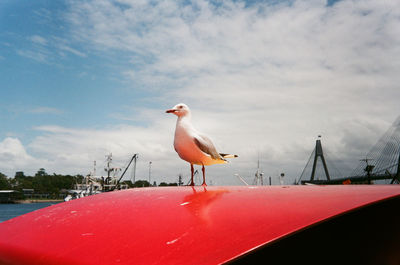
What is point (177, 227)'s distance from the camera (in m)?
1.82

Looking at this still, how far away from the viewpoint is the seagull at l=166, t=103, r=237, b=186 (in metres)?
3.98

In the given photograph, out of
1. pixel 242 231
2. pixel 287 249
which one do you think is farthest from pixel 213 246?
pixel 287 249

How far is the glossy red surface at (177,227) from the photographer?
1563 mm

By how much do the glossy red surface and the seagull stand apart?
1404mm

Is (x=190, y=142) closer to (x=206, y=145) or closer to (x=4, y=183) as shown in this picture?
(x=206, y=145)

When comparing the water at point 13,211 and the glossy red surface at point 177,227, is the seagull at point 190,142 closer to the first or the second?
the glossy red surface at point 177,227

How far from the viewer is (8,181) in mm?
100188

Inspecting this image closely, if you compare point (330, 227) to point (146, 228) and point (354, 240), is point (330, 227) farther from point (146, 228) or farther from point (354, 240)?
point (146, 228)

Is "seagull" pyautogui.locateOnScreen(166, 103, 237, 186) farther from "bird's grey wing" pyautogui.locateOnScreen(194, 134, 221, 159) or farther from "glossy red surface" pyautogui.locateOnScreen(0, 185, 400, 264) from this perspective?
"glossy red surface" pyautogui.locateOnScreen(0, 185, 400, 264)

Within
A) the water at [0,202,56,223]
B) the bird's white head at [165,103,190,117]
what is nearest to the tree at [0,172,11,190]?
the water at [0,202,56,223]

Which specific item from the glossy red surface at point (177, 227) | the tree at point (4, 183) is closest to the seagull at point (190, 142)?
the glossy red surface at point (177, 227)

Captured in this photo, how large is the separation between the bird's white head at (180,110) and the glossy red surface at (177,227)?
1695mm

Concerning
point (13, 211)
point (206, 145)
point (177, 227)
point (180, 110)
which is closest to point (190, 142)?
point (206, 145)

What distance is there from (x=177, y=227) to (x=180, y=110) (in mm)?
2444
